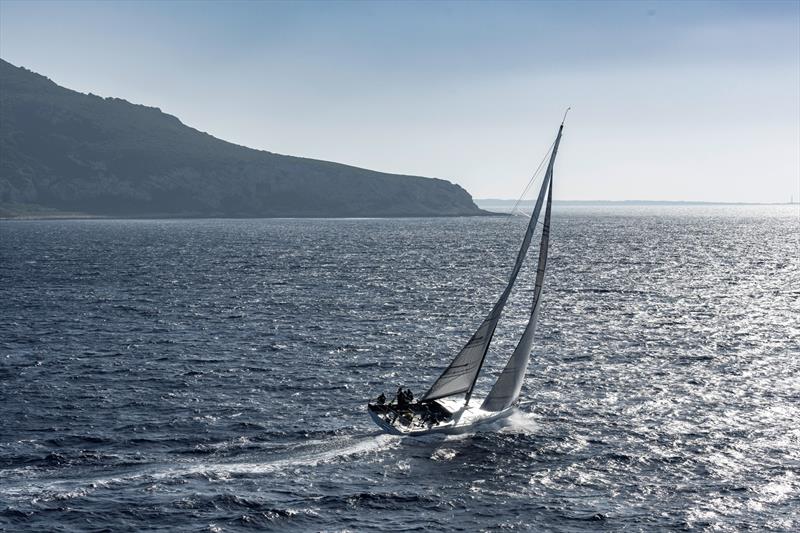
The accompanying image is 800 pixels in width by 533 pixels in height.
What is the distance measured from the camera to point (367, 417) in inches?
1860

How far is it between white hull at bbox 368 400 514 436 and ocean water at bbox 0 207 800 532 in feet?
2.32

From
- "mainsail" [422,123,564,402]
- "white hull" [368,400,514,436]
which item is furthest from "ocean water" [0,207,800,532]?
"mainsail" [422,123,564,402]

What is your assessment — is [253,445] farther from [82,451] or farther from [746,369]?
[746,369]

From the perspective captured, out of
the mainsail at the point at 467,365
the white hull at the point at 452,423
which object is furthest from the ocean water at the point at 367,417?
the mainsail at the point at 467,365

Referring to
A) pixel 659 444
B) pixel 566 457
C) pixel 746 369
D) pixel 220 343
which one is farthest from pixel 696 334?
pixel 220 343

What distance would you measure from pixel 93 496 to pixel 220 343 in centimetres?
3554

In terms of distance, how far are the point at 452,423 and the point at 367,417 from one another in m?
6.38

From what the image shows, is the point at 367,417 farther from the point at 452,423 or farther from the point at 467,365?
the point at 467,365

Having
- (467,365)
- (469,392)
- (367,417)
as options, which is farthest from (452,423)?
(367,417)

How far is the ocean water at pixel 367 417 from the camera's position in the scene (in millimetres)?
33844

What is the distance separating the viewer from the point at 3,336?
2781 inches

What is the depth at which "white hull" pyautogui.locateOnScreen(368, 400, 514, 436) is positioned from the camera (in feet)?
138

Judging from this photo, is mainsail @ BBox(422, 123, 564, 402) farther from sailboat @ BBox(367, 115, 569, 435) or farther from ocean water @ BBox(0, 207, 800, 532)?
ocean water @ BBox(0, 207, 800, 532)

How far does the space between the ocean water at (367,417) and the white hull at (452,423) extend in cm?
71
